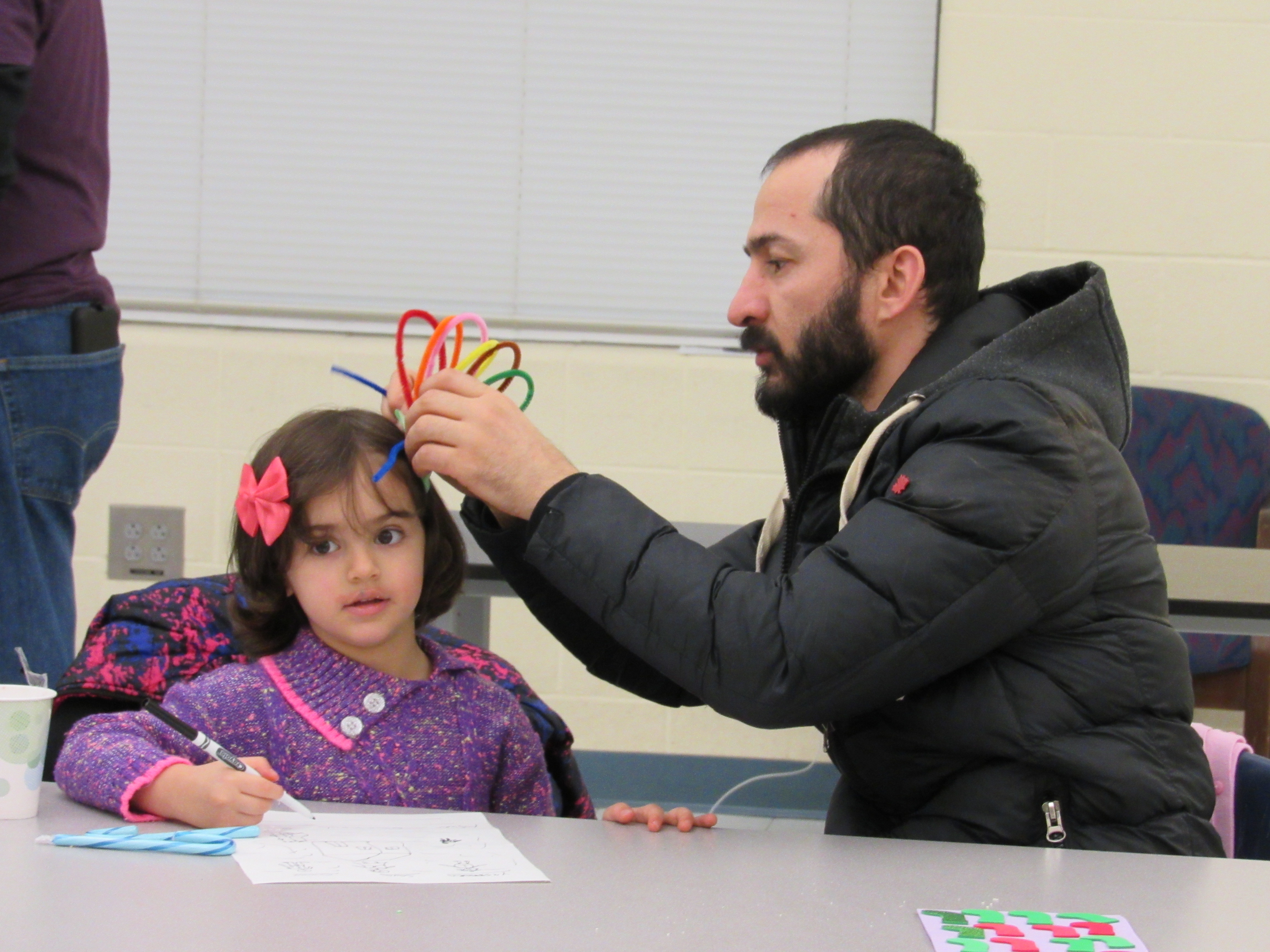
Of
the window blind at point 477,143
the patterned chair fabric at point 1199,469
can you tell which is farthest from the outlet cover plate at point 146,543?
the patterned chair fabric at point 1199,469

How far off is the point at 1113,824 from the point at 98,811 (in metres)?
0.85


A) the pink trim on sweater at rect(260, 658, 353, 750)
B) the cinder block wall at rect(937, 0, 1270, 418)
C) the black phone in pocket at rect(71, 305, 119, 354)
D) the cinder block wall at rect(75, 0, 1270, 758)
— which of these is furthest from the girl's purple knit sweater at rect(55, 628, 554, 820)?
the cinder block wall at rect(937, 0, 1270, 418)

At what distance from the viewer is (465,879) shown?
0.90m

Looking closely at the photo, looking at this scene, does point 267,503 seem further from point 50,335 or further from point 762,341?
point 50,335

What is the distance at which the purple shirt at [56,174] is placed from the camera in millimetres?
1794

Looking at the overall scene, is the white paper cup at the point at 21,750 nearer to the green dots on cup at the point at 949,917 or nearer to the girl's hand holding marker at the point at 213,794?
the girl's hand holding marker at the point at 213,794

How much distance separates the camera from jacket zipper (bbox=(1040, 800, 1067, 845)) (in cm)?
115

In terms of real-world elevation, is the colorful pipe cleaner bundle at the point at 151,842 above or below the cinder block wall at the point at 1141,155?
below

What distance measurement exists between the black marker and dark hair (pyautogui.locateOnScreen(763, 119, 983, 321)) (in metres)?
0.80

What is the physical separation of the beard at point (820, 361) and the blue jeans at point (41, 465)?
96cm

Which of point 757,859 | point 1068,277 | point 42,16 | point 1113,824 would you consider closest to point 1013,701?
point 1113,824

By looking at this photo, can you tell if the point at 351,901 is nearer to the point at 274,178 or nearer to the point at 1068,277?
the point at 1068,277

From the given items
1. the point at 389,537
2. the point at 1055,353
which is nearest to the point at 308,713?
the point at 389,537

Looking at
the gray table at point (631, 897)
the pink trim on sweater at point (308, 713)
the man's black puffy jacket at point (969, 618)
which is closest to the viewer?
the gray table at point (631, 897)
